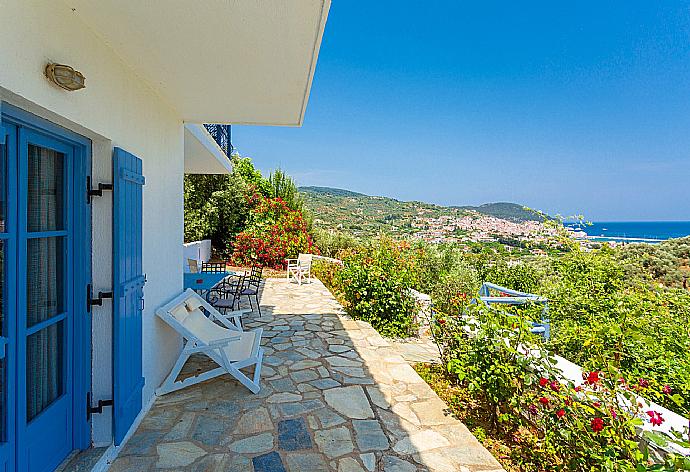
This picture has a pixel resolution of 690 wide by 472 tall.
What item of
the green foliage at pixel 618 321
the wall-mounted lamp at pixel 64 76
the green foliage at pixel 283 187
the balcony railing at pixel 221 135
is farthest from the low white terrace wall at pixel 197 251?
the green foliage at pixel 618 321

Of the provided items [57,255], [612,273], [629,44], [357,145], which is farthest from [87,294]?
[357,145]

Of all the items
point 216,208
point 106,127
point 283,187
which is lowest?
point 216,208

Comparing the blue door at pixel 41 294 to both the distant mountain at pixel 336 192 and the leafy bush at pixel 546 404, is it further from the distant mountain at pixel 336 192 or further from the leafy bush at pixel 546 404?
the distant mountain at pixel 336 192

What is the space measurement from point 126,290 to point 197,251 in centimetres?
896

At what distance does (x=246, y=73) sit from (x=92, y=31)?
1030 millimetres

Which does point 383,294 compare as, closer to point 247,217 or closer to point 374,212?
point 247,217

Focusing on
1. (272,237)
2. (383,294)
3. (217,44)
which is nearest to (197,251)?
(272,237)

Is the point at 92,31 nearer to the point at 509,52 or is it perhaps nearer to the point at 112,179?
the point at 112,179

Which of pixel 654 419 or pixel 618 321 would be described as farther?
pixel 618 321

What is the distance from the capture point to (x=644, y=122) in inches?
1104

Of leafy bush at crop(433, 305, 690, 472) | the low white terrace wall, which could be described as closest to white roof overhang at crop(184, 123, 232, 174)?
the low white terrace wall

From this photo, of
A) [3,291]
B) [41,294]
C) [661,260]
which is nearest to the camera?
[3,291]

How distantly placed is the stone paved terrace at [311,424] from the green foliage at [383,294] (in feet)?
4.38

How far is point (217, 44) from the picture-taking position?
2.51 m
